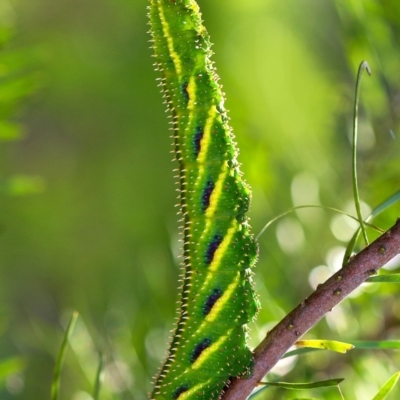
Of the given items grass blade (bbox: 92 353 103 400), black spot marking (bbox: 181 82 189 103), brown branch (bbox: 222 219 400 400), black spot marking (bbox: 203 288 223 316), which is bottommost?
grass blade (bbox: 92 353 103 400)

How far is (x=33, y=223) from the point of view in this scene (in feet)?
8.08

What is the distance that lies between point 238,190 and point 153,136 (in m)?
2.04

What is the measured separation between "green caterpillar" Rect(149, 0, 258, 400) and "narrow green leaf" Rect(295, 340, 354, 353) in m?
0.06

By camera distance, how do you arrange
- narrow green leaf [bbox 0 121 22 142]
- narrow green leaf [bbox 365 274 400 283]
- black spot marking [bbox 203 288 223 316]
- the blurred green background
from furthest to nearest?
1. the blurred green background
2. narrow green leaf [bbox 0 121 22 142]
3. black spot marking [bbox 203 288 223 316]
4. narrow green leaf [bbox 365 274 400 283]

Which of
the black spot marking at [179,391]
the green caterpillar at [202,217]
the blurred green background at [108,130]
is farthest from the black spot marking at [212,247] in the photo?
the blurred green background at [108,130]

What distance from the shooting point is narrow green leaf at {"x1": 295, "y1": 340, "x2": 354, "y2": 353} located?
1.35 feet

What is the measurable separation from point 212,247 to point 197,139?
87 millimetres

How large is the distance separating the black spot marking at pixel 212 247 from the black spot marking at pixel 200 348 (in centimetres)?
6

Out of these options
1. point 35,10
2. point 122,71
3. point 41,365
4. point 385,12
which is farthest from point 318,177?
point 35,10

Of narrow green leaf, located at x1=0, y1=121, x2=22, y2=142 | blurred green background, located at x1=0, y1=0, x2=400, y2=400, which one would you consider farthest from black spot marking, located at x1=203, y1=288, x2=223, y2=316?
blurred green background, located at x1=0, y1=0, x2=400, y2=400

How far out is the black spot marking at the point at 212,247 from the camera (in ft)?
1.64

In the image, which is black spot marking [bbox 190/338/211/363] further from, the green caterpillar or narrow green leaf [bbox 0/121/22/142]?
narrow green leaf [bbox 0/121/22/142]

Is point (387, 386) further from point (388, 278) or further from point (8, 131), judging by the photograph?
point (8, 131)

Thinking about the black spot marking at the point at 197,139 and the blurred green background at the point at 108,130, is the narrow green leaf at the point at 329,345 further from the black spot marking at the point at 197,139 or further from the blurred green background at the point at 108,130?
the blurred green background at the point at 108,130
